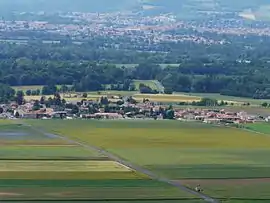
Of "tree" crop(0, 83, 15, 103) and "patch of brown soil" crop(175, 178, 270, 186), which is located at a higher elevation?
"tree" crop(0, 83, 15, 103)

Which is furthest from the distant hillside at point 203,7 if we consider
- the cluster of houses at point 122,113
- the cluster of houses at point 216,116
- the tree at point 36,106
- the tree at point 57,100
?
the cluster of houses at point 216,116

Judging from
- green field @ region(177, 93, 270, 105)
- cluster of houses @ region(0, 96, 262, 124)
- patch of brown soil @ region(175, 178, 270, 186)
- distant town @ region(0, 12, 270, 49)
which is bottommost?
patch of brown soil @ region(175, 178, 270, 186)

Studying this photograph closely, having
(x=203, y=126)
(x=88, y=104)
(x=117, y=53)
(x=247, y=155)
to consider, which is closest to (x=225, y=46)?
(x=117, y=53)

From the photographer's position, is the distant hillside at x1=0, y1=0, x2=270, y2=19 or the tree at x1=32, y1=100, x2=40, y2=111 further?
the distant hillside at x1=0, y1=0, x2=270, y2=19

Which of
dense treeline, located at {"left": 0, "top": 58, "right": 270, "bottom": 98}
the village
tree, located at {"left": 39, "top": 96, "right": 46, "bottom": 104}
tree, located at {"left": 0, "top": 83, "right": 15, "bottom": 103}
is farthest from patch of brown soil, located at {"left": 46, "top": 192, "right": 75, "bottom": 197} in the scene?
dense treeline, located at {"left": 0, "top": 58, "right": 270, "bottom": 98}

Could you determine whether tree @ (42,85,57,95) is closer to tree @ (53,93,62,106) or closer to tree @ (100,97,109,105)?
tree @ (53,93,62,106)

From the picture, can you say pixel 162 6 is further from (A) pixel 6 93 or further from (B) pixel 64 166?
(B) pixel 64 166

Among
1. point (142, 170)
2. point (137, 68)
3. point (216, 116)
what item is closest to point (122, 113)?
point (216, 116)

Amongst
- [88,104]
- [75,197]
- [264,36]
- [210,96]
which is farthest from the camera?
[264,36]

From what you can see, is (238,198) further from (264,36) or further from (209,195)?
(264,36)
